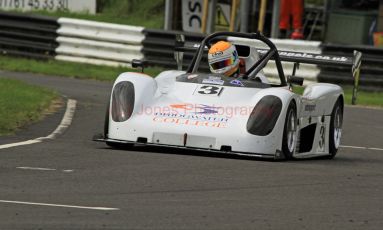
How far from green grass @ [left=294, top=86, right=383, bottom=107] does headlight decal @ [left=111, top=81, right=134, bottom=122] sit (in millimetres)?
9251

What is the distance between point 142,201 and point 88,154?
8.89 ft

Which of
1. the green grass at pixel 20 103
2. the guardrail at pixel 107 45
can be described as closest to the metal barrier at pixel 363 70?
the guardrail at pixel 107 45

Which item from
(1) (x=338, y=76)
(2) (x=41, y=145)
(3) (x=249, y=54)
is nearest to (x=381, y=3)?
(1) (x=338, y=76)

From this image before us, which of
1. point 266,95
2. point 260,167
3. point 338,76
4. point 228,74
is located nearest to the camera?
point 260,167

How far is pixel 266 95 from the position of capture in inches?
428

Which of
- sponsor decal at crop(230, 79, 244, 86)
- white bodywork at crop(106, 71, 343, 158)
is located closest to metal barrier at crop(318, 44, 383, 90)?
white bodywork at crop(106, 71, 343, 158)

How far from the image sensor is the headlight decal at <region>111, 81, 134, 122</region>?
1099 cm

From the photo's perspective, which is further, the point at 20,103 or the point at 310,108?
the point at 20,103

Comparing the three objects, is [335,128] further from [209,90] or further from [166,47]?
[166,47]

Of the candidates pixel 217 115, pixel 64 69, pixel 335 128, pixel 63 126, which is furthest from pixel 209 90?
pixel 64 69

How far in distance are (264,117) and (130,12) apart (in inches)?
782

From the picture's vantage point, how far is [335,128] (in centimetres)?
1266

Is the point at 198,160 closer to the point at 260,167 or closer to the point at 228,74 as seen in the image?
the point at 260,167

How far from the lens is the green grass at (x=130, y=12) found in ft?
95.1
